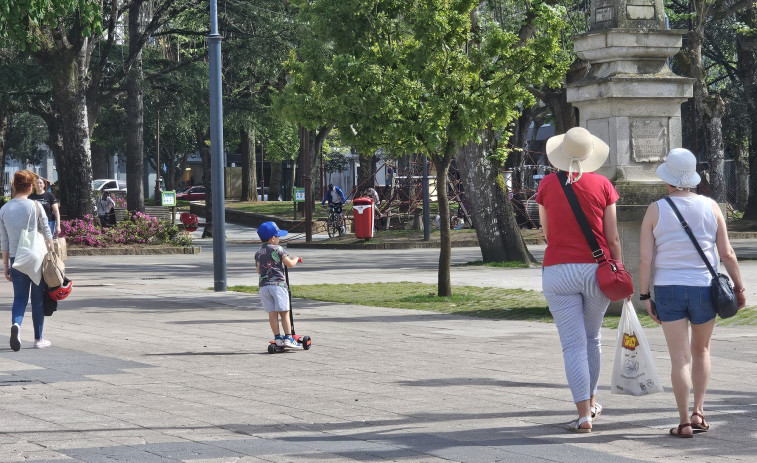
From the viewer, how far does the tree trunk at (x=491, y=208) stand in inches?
940

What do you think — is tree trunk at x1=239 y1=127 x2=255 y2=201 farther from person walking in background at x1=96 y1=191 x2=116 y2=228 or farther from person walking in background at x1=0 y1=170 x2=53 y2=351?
person walking in background at x1=0 y1=170 x2=53 y2=351

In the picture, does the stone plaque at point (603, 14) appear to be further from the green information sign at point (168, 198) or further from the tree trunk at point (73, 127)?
the green information sign at point (168, 198)

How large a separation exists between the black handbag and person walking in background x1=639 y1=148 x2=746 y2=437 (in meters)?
0.02

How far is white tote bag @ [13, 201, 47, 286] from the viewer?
35.9 ft

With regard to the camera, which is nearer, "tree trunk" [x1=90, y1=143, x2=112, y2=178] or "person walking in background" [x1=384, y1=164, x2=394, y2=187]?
"person walking in background" [x1=384, y1=164, x2=394, y2=187]

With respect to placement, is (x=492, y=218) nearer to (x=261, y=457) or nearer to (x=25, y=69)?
(x=25, y=69)

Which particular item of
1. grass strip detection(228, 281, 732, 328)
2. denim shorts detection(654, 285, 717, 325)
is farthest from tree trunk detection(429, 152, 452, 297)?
denim shorts detection(654, 285, 717, 325)

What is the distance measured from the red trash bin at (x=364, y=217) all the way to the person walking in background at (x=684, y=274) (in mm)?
26094

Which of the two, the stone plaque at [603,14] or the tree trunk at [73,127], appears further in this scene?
the tree trunk at [73,127]

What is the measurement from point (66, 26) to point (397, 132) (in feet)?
60.2

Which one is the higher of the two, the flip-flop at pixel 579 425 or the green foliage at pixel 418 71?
the green foliage at pixel 418 71

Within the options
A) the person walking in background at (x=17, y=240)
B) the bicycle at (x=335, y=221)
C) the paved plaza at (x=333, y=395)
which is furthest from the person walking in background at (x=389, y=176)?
the person walking in background at (x=17, y=240)

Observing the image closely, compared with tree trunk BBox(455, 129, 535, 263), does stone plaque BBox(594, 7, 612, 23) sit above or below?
above

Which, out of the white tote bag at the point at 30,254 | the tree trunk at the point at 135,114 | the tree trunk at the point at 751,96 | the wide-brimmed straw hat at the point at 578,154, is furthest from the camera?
the tree trunk at the point at 751,96
